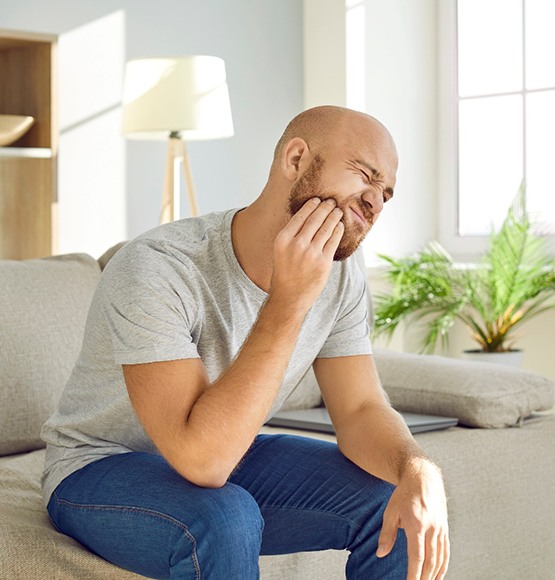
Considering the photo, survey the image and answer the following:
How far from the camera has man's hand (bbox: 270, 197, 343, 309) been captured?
1.59 m

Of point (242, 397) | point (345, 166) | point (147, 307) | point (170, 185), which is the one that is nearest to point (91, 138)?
point (170, 185)

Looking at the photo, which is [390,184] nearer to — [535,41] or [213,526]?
[213,526]

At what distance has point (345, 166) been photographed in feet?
5.63

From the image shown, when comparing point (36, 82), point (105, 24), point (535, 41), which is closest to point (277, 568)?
point (36, 82)

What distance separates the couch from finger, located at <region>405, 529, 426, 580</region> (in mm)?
411

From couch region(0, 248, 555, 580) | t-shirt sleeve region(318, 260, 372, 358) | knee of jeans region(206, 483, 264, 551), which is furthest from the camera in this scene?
couch region(0, 248, 555, 580)

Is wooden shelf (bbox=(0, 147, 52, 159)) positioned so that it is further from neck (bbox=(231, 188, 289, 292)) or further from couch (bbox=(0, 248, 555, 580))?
neck (bbox=(231, 188, 289, 292))

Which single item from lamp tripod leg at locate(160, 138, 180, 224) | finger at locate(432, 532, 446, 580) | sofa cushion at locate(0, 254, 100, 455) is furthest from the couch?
lamp tripod leg at locate(160, 138, 180, 224)

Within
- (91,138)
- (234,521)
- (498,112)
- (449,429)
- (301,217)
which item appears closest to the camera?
(234,521)

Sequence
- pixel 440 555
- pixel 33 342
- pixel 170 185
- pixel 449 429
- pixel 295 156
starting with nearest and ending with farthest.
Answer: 1. pixel 440 555
2. pixel 295 156
3. pixel 33 342
4. pixel 449 429
5. pixel 170 185

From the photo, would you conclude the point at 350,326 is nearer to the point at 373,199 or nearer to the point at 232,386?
the point at 373,199

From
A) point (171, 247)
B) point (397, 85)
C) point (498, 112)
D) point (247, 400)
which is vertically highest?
point (397, 85)

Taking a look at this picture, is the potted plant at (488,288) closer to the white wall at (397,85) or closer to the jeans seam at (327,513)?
the white wall at (397,85)

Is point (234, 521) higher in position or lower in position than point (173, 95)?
lower
